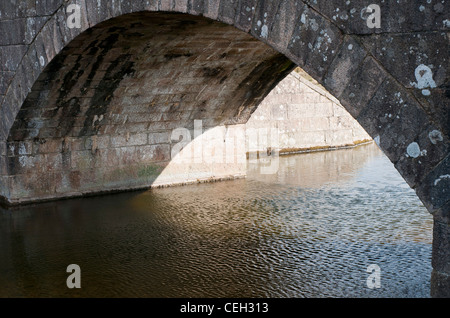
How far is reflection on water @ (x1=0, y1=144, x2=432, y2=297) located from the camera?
5.55 meters

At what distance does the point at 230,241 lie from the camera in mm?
6840

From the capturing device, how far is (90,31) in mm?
6305

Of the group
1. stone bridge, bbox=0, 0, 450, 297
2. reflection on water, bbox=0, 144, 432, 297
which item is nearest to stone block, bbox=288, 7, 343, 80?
stone bridge, bbox=0, 0, 450, 297

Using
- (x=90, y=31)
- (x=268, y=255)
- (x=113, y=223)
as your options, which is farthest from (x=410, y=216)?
(x=90, y=31)

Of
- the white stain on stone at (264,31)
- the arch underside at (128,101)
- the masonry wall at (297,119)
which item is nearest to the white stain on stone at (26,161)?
the arch underside at (128,101)

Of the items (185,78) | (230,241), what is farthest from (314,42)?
(185,78)

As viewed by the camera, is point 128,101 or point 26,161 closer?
point 26,161

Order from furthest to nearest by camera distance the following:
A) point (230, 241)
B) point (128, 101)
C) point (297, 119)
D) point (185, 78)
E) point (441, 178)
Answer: point (297, 119)
point (128, 101)
point (185, 78)
point (230, 241)
point (441, 178)

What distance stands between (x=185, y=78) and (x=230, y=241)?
2.57 meters

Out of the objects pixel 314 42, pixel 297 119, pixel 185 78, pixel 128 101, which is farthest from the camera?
pixel 297 119

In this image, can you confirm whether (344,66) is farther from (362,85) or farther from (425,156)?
(425,156)

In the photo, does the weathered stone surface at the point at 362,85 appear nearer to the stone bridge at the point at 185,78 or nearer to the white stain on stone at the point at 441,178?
the stone bridge at the point at 185,78
